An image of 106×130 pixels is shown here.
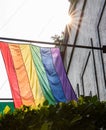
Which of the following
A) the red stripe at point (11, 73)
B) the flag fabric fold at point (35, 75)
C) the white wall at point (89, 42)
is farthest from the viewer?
the white wall at point (89, 42)

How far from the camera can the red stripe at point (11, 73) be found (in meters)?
8.45

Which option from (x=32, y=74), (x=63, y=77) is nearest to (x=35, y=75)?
(x=32, y=74)

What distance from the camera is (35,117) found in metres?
4.72

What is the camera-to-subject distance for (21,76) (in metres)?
8.99

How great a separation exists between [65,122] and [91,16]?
1051cm

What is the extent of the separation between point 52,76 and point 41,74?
35 cm

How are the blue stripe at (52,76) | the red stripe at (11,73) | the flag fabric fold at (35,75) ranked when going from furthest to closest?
the blue stripe at (52,76) < the flag fabric fold at (35,75) < the red stripe at (11,73)

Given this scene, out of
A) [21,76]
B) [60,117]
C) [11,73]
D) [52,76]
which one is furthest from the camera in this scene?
[52,76]

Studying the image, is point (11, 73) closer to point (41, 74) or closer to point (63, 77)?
point (41, 74)

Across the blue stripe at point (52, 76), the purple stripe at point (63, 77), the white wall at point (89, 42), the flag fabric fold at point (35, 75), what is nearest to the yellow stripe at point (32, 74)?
the flag fabric fold at point (35, 75)

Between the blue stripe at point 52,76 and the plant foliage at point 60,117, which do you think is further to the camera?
the blue stripe at point 52,76

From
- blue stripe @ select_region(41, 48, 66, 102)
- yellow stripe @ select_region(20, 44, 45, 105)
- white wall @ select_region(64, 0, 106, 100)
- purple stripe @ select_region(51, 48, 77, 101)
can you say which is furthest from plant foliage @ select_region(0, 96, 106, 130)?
white wall @ select_region(64, 0, 106, 100)

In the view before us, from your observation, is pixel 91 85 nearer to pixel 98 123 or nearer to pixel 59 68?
pixel 59 68

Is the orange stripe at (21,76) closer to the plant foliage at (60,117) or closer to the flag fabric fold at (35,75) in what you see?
the flag fabric fold at (35,75)
